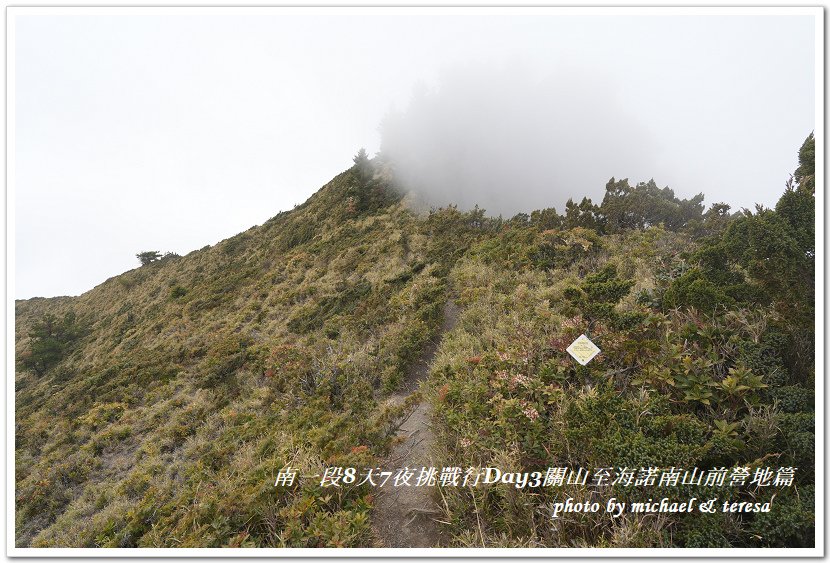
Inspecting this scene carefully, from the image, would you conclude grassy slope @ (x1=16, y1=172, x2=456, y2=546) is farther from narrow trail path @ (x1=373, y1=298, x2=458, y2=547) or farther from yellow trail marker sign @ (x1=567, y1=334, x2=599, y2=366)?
yellow trail marker sign @ (x1=567, y1=334, x2=599, y2=366)

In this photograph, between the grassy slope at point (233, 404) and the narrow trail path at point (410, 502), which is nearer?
the narrow trail path at point (410, 502)

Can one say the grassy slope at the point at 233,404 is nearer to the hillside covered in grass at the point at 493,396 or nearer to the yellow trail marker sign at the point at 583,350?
the hillside covered in grass at the point at 493,396

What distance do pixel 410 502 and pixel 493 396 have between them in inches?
73.0

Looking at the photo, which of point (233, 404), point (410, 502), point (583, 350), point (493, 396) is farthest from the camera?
point (233, 404)

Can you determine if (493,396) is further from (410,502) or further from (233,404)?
(233,404)

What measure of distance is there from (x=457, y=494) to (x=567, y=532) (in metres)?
1.14

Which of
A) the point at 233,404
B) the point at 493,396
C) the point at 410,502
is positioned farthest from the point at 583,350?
the point at 233,404

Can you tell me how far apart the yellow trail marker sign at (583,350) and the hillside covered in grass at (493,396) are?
220 millimetres

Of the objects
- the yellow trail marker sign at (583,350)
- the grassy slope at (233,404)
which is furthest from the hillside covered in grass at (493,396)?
the yellow trail marker sign at (583,350)

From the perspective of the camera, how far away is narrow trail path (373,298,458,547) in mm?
3908

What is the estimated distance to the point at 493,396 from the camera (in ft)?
16.7

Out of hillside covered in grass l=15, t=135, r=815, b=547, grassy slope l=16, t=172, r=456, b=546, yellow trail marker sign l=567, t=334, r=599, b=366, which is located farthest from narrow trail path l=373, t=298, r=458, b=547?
yellow trail marker sign l=567, t=334, r=599, b=366

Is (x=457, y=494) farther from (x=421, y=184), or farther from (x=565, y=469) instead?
(x=421, y=184)

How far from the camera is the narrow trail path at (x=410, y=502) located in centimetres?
391
